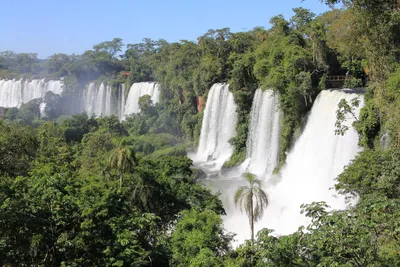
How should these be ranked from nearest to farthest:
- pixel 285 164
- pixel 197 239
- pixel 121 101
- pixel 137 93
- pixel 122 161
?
pixel 197 239
pixel 122 161
pixel 285 164
pixel 137 93
pixel 121 101

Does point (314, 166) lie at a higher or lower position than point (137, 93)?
lower

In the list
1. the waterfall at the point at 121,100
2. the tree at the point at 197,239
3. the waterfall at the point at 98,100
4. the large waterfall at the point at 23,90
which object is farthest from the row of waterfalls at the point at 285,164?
the large waterfall at the point at 23,90

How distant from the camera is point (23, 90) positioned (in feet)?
197

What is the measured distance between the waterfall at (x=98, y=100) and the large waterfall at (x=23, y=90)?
6318 millimetres

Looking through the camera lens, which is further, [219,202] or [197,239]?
[219,202]

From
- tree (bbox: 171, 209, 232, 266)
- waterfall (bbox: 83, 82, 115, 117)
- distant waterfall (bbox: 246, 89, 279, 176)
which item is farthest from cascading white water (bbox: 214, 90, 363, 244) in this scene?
waterfall (bbox: 83, 82, 115, 117)

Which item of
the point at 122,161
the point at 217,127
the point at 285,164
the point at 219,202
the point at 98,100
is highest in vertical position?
the point at 98,100

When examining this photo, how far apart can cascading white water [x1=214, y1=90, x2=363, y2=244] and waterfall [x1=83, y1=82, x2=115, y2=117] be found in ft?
99.5

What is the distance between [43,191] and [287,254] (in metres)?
6.72

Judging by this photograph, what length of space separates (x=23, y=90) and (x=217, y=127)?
127ft

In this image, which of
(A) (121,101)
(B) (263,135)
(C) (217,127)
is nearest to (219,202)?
(B) (263,135)

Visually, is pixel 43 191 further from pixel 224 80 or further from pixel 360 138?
pixel 224 80

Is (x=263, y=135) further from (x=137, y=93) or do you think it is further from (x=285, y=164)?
(x=137, y=93)

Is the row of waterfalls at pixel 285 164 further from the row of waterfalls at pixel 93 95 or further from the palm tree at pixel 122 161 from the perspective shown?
the row of waterfalls at pixel 93 95
